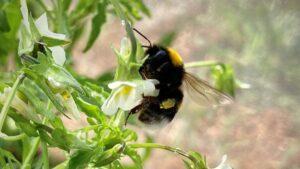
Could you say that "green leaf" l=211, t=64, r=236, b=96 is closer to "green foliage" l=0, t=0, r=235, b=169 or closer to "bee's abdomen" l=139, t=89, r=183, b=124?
"bee's abdomen" l=139, t=89, r=183, b=124

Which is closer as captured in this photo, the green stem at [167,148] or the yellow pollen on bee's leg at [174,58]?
the green stem at [167,148]

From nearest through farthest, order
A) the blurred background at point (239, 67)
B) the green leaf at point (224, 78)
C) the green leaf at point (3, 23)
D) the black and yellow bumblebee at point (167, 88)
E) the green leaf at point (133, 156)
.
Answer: the green leaf at point (133, 156), the black and yellow bumblebee at point (167, 88), the green leaf at point (3, 23), the green leaf at point (224, 78), the blurred background at point (239, 67)

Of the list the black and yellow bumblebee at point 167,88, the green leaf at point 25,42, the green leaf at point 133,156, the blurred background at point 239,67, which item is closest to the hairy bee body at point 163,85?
the black and yellow bumblebee at point 167,88

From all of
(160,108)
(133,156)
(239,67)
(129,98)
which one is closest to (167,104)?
(160,108)

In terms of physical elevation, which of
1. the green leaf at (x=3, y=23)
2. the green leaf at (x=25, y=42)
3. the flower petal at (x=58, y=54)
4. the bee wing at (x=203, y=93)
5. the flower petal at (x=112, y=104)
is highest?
the green leaf at (x=25, y=42)

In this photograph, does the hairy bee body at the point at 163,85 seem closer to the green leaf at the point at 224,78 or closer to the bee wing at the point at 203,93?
the bee wing at the point at 203,93

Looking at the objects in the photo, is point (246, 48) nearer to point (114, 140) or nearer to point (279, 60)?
point (279, 60)

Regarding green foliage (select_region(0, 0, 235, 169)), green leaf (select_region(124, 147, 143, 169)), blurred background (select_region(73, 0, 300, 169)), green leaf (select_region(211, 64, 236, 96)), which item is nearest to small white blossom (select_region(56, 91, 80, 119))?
green foliage (select_region(0, 0, 235, 169))

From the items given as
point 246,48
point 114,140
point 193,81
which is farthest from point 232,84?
point 246,48
